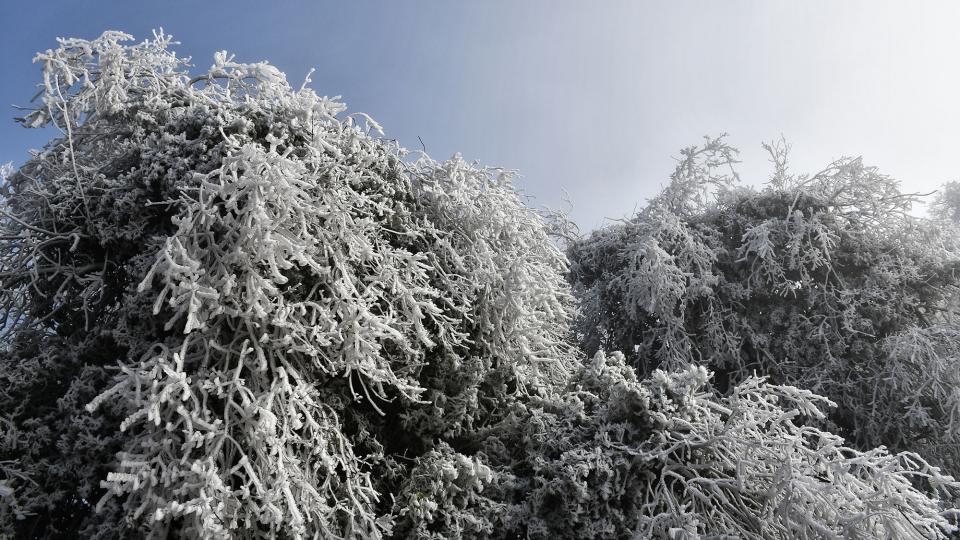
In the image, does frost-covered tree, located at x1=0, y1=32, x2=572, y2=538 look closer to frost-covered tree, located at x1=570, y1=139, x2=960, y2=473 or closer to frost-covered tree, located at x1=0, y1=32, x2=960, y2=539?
frost-covered tree, located at x1=0, y1=32, x2=960, y2=539

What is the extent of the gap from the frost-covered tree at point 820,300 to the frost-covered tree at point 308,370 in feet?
11.9

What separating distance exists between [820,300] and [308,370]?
7.67 metres

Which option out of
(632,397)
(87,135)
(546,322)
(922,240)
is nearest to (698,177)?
(922,240)

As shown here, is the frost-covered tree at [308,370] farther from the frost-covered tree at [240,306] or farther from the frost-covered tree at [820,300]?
the frost-covered tree at [820,300]

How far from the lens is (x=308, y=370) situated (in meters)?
4.50

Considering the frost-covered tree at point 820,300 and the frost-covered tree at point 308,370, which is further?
the frost-covered tree at point 820,300

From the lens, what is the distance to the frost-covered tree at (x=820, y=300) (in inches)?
320

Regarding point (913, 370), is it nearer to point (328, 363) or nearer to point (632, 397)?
point (632, 397)

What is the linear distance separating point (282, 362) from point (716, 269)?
7.35m

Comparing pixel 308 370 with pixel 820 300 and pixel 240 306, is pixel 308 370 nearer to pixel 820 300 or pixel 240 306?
pixel 240 306

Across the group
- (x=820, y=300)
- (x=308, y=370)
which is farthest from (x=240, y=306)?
(x=820, y=300)

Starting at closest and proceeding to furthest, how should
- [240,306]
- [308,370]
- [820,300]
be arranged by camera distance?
[240,306], [308,370], [820,300]

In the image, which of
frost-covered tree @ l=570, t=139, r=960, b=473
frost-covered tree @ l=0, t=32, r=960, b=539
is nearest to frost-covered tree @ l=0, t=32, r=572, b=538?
frost-covered tree @ l=0, t=32, r=960, b=539

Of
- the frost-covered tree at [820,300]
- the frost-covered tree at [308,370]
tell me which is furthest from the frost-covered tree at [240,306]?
the frost-covered tree at [820,300]
